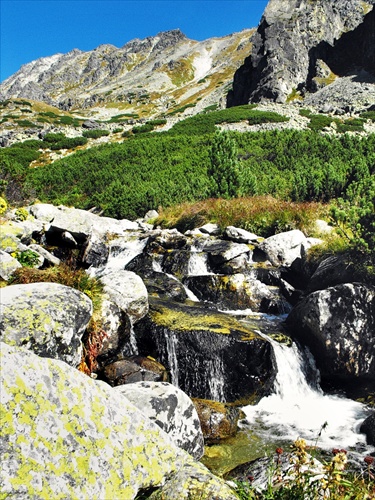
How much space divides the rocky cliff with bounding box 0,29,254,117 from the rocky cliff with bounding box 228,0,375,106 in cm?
1596

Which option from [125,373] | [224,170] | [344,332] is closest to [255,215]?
[224,170]

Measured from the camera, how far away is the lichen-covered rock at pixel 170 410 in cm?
525

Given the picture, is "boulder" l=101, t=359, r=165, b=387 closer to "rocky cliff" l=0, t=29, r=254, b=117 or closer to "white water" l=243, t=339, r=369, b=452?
"white water" l=243, t=339, r=369, b=452

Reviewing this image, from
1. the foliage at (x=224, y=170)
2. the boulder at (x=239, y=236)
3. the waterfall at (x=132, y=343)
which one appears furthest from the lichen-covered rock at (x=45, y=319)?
the foliage at (x=224, y=170)

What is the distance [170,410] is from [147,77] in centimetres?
13571

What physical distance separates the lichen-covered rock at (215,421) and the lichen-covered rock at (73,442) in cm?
366

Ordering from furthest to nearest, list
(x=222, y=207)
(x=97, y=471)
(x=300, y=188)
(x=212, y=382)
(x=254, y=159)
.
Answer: (x=254, y=159) < (x=300, y=188) < (x=222, y=207) < (x=212, y=382) < (x=97, y=471)

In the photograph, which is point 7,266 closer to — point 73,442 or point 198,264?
point 73,442

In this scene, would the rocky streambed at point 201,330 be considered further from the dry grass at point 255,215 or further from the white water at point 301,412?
the dry grass at point 255,215

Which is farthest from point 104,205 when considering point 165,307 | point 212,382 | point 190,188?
point 212,382

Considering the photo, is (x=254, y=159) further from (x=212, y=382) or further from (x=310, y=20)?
(x=310, y=20)

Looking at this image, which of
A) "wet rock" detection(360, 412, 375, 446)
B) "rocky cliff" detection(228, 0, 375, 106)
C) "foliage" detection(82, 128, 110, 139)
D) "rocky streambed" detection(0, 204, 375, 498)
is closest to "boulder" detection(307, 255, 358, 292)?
"rocky streambed" detection(0, 204, 375, 498)

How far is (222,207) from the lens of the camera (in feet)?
60.5

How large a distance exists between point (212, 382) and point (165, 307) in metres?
2.47
